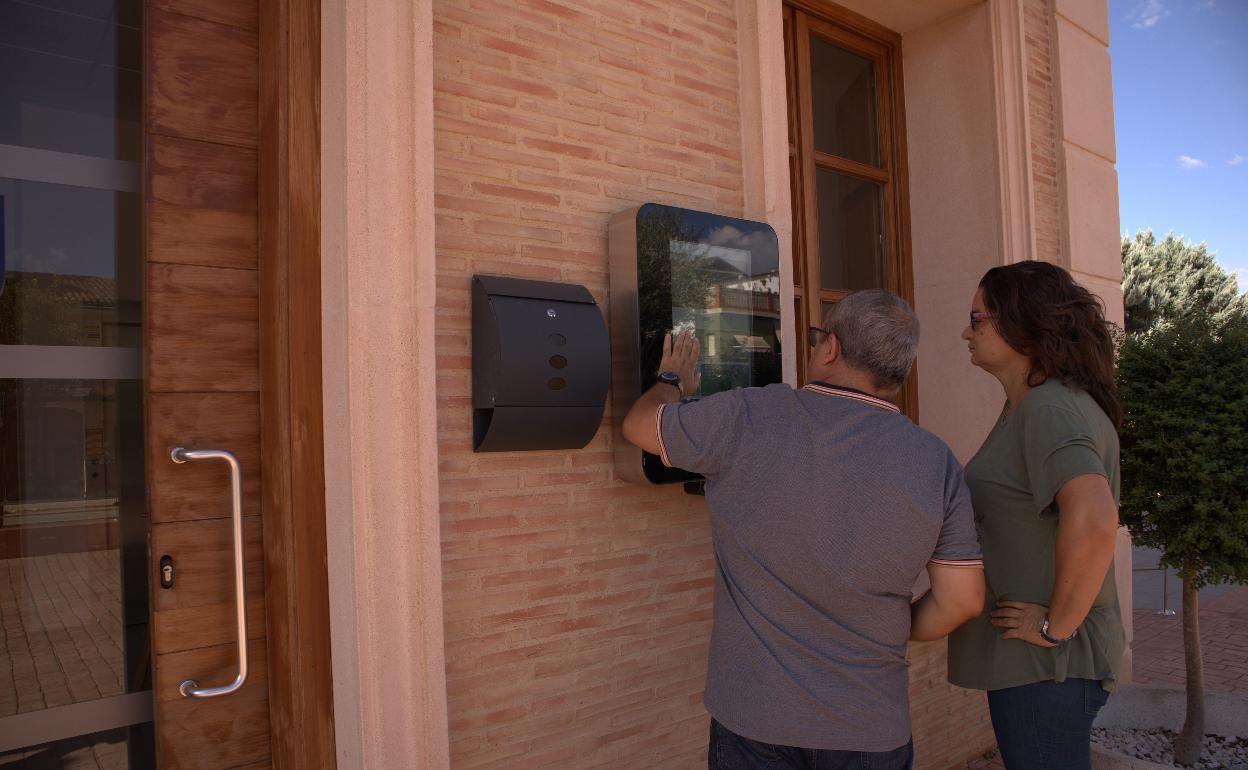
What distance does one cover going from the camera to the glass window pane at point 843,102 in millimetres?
4613

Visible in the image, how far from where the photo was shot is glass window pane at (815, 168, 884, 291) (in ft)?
15.1

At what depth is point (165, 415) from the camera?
2301 mm

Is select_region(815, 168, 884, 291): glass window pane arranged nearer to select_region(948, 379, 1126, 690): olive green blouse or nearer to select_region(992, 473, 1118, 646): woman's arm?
select_region(948, 379, 1126, 690): olive green blouse

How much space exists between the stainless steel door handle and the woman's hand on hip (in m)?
1.97

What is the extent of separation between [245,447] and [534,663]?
1076 mm

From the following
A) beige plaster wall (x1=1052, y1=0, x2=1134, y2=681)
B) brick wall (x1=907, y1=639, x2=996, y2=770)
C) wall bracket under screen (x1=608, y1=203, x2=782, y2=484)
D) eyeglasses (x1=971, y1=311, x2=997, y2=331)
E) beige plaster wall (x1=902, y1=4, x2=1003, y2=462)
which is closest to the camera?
eyeglasses (x1=971, y1=311, x2=997, y2=331)

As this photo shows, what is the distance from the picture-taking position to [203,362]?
2367mm

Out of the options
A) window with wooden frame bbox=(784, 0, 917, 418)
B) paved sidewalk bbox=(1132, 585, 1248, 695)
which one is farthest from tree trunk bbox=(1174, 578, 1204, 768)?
paved sidewalk bbox=(1132, 585, 1248, 695)

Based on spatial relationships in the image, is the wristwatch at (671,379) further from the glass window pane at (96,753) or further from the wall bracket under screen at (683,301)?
the glass window pane at (96,753)

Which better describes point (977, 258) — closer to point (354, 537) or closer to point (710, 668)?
point (710, 668)

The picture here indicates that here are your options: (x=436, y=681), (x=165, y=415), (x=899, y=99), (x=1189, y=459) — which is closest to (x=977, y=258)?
(x=899, y=99)

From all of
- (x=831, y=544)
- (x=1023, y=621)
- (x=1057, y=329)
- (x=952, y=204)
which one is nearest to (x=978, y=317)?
(x=1057, y=329)

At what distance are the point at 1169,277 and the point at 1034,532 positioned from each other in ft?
74.2

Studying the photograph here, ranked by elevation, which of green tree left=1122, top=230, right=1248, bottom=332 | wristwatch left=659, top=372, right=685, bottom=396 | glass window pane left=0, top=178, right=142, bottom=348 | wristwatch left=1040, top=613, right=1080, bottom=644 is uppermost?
green tree left=1122, top=230, right=1248, bottom=332
